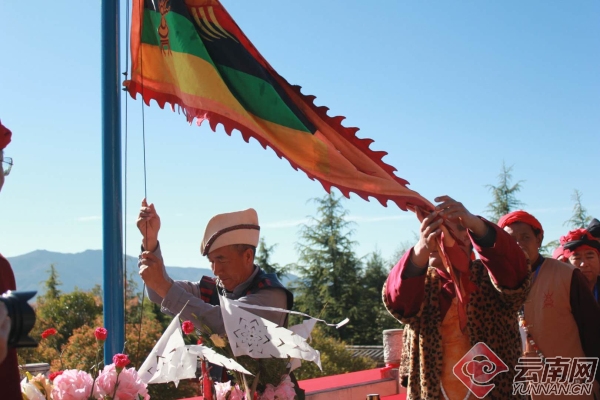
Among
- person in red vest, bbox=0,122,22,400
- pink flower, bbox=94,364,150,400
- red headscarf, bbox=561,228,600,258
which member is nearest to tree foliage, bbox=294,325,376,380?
red headscarf, bbox=561,228,600,258

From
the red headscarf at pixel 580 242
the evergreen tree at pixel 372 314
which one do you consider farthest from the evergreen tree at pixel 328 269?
the red headscarf at pixel 580 242

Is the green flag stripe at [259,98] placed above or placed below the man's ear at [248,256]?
above

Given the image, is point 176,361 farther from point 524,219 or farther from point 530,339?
point 530,339

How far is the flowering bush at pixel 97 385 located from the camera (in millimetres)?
1803

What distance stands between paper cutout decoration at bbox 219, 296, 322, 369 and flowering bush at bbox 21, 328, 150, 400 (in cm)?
32

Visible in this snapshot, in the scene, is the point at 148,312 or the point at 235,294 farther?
the point at 148,312

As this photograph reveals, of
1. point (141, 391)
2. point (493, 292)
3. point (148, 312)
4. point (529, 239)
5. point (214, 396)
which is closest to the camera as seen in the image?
point (141, 391)

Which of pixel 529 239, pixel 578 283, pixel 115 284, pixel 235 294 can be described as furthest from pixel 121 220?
pixel 578 283

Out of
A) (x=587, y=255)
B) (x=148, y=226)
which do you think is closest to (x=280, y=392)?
→ (x=148, y=226)

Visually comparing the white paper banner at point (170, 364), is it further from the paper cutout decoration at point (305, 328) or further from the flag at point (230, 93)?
the flag at point (230, 93)

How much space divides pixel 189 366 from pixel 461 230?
1252 mm

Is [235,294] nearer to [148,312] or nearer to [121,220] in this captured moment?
[121,220]

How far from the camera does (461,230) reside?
2645 millimetres

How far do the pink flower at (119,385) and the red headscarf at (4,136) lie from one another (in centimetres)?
72
